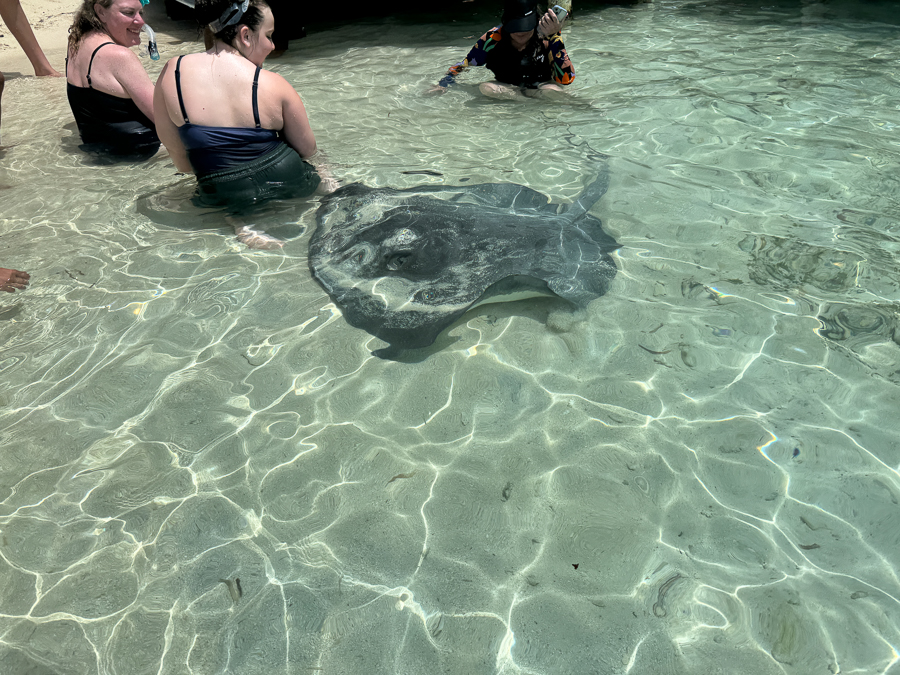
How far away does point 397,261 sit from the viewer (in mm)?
3482

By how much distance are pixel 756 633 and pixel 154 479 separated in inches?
99.3

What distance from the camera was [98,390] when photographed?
308 centimetres

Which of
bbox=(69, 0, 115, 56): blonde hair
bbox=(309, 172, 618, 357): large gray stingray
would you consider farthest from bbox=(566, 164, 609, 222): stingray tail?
bbox=(69, 0, 115, 56): blonde hair

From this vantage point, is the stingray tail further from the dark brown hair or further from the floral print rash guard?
the dark brown hair

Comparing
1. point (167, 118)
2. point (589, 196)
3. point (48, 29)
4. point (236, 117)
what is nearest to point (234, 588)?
point (236, 117)

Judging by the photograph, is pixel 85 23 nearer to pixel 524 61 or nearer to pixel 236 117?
pixel 236 117

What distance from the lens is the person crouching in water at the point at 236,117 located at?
153 inches

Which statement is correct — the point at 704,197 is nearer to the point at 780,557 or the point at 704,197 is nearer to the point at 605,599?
the point at 780,557

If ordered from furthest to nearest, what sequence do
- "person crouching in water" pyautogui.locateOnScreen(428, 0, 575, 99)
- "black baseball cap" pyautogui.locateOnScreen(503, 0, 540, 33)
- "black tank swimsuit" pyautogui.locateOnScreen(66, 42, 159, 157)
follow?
1. "person crouching in water" pyautogui.locateOnScreen(428, 0, 575, 99)
2. "black baseball cap" pyautogui.locateOnScreen(503, 0, 540, 33)
3. "black tank swimsuit" pyautogui.locateOnScreen(66, 42, 159, 157)

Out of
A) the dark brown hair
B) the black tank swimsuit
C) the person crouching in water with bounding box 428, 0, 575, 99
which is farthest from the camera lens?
the person crouching in water with bounding box 428, 0, 575, 99

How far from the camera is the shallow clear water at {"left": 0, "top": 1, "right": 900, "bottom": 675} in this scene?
2018 millimetres

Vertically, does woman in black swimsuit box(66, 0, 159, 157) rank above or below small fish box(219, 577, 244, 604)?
above

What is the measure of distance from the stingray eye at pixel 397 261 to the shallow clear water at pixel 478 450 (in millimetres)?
475

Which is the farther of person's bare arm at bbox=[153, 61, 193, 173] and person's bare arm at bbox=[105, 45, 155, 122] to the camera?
person's bare arm at bbox=[105, 45, 155, 122]
